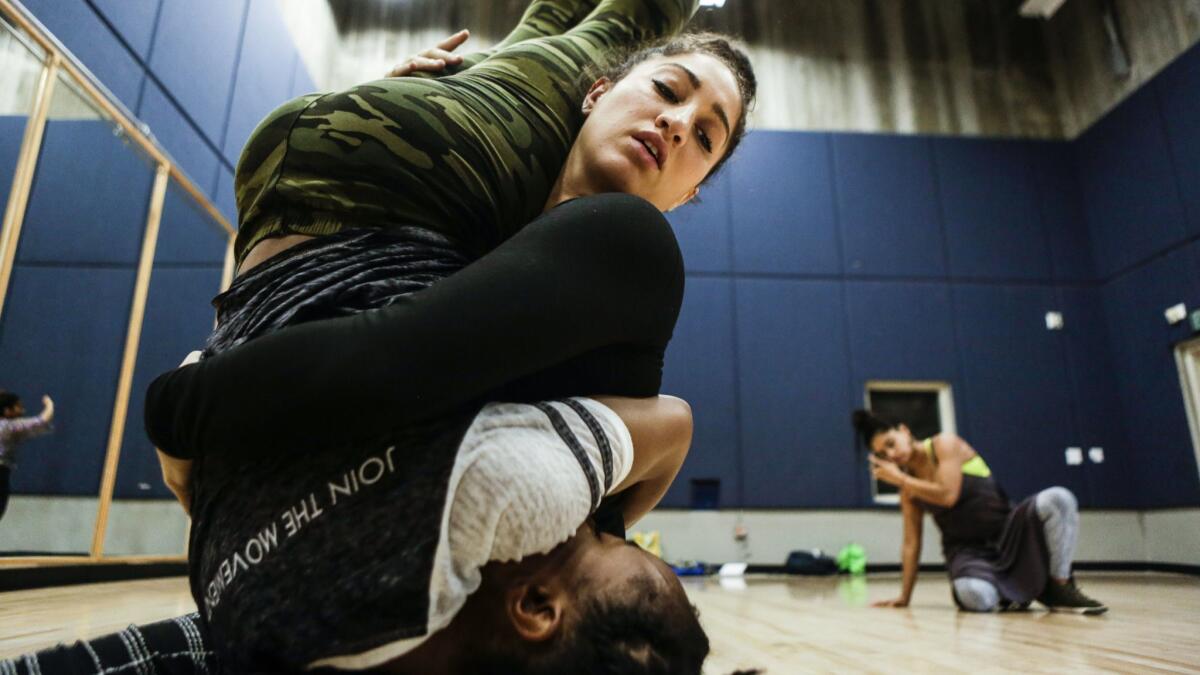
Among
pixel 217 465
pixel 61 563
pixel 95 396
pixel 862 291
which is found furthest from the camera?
pixel 862 291

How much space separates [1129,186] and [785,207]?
9.38 ft

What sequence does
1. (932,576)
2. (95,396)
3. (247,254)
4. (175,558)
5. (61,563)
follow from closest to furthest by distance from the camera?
(247,254) < (61,563) < (95,396) < (175,558) < (932,576)

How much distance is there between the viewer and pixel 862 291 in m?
6.31

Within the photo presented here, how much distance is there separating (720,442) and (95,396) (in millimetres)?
4190

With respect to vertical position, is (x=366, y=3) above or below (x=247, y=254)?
above

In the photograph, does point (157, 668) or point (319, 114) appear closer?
point (319, 114)

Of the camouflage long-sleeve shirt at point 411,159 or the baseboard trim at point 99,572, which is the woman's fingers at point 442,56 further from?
the baseboard trim at point 99,572

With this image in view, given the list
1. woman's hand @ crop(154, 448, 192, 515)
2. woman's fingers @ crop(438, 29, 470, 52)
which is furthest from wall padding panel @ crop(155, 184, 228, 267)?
woman's hand @ crop(154, 448, 192, 515)

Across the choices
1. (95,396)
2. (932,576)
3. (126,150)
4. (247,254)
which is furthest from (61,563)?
(932,576)

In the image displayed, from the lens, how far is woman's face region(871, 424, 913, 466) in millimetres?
3457

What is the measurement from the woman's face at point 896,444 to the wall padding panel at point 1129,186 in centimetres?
387

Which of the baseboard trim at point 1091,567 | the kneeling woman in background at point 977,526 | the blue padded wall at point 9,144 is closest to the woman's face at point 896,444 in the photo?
the kneeling woman in background at point 977,526

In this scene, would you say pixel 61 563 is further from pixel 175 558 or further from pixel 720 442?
pixel 720 442

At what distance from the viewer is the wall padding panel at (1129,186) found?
5.79 metres
